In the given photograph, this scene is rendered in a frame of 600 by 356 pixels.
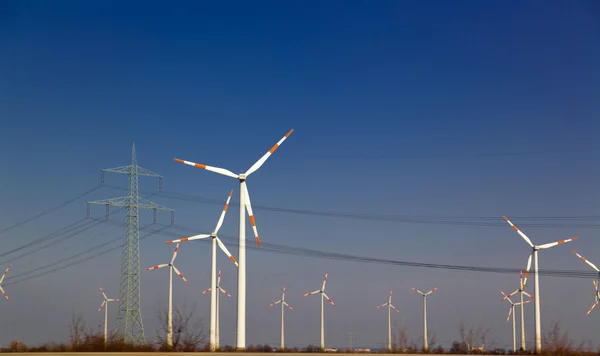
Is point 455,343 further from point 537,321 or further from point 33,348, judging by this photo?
point 33,348

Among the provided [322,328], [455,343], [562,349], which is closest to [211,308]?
[455,343]

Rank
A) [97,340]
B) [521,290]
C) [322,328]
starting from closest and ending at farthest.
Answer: [97,340] → [521,290] → [322,328]

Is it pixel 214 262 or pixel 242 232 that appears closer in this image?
pixel 242 232

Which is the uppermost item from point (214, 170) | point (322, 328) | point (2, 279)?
point (214, 170)

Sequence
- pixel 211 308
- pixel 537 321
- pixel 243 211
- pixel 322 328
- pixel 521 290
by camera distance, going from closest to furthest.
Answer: pixel 243 211 → pixel 211 308 → pixel 537 321 → pixel 521 290 → pixel 322 328

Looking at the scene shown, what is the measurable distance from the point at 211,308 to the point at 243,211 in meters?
18.9

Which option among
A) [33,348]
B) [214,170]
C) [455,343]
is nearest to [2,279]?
[214,170]

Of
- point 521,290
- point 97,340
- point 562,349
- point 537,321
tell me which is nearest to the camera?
point 97,340

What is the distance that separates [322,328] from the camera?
143250 millimetres

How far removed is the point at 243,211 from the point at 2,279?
197 feet

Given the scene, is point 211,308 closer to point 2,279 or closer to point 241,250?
point 241,250

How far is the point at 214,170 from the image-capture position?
8338 cm

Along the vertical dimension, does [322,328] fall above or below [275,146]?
below

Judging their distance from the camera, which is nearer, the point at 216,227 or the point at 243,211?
the point at 243,211
